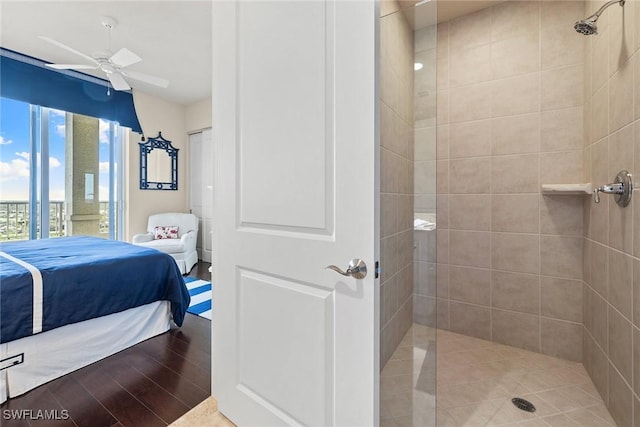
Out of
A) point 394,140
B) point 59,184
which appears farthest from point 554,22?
point 59,184

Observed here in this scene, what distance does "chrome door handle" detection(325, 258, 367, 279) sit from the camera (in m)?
0.96

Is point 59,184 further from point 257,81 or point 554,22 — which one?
point 554,22

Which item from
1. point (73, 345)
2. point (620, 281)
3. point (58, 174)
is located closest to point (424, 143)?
point (620, 281)

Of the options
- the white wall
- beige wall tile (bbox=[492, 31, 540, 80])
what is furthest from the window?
beige wall tile (bbox=[492, 31, 540, 80])

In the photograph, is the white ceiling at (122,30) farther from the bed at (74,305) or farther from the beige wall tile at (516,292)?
the beige wall tile at (516,292)

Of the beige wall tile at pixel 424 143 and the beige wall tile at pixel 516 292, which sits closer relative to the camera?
the beige wall tile at pixel 424 143

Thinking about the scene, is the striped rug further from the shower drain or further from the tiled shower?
the shower drain

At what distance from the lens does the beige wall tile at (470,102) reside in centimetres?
229

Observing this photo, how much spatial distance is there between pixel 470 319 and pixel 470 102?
1709 millimetres

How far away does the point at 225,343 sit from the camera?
4.73 feet

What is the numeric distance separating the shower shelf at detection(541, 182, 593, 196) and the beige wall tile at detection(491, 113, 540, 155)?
0.99ft

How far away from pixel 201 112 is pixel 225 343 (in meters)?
4.75

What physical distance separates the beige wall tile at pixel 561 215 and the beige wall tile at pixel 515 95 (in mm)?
652

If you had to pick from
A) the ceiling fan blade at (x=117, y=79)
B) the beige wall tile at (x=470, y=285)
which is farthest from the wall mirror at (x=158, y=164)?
the beige wall tile at (x=470, y=285)
